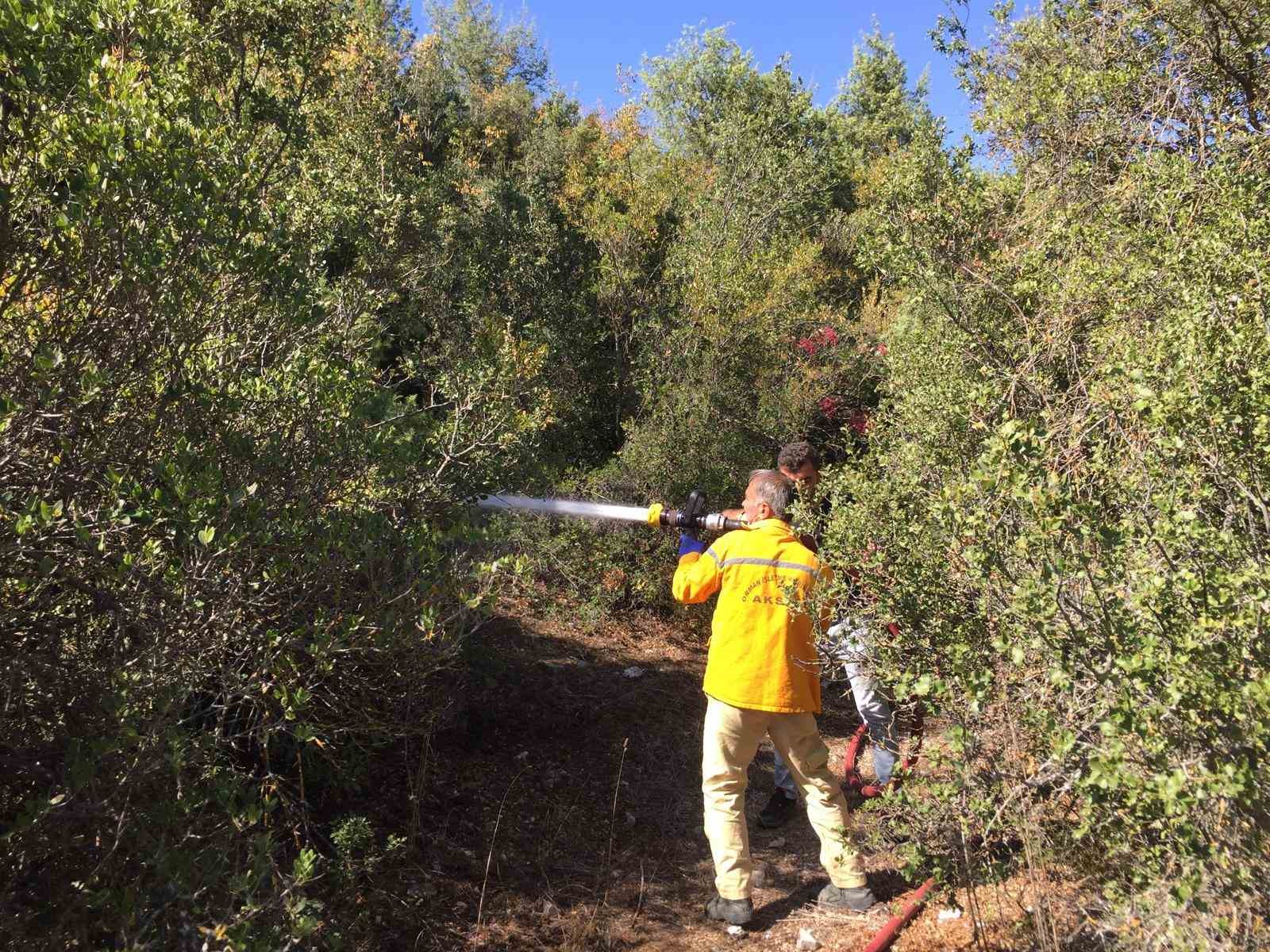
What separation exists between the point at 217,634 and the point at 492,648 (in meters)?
3.75

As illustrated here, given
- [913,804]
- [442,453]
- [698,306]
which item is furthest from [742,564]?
[698,306]

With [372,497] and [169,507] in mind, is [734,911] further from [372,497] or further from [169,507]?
[169,507]

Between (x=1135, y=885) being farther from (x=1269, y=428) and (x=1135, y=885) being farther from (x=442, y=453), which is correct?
(x=442, y=453)

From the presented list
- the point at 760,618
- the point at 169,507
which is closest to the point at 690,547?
the point at 760,618

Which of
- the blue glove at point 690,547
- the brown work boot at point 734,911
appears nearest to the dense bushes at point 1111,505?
the blue glove at point 690,547

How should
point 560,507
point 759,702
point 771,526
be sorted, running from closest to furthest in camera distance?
1. point 759,702
2. point 771,526
3. point 560,507

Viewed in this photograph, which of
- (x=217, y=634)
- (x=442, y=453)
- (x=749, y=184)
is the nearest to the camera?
(x=217, y=634)

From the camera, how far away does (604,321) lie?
1277cm

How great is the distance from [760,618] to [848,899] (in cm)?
148

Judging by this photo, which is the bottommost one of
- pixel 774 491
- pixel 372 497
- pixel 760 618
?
pixel 760 618

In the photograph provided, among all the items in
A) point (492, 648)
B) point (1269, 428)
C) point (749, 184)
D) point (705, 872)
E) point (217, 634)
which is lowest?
point (705, 872)

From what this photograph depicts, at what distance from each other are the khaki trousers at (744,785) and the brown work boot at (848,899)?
43 mm

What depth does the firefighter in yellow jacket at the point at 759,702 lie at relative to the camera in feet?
14.6

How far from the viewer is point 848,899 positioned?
461 cm
